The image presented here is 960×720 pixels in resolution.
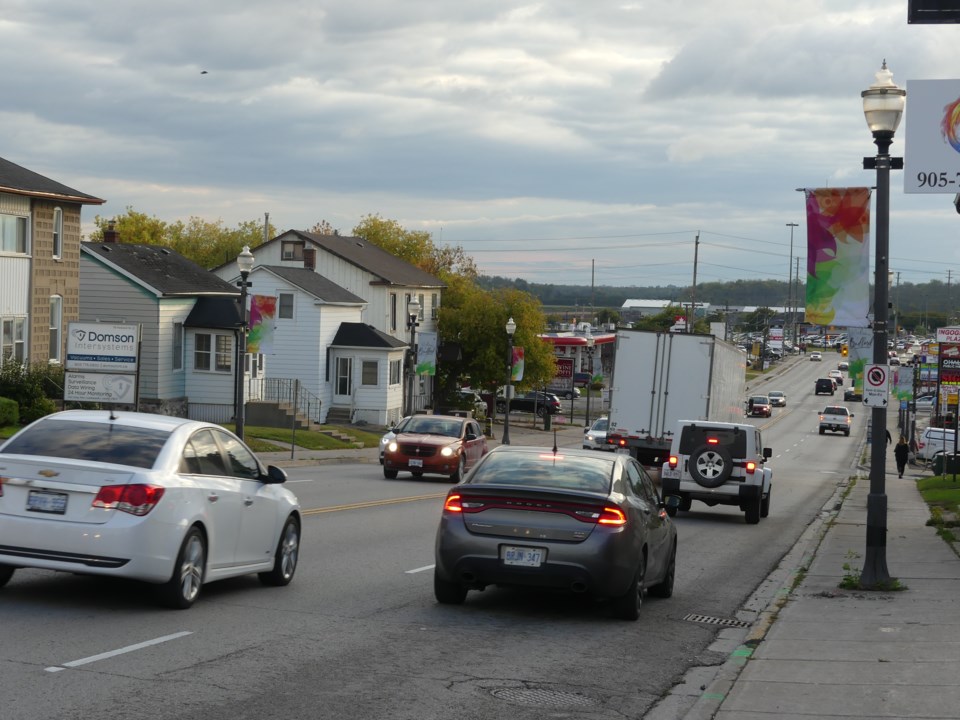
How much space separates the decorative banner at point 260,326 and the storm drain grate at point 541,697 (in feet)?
105

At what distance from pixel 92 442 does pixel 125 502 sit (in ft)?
2.71

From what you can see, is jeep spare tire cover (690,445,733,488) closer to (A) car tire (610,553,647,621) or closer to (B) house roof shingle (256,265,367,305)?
(A) car tire (610,553,647,621)

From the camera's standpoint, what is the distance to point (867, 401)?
47.4ft

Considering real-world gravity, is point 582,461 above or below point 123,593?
above

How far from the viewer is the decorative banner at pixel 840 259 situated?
15.5 metres

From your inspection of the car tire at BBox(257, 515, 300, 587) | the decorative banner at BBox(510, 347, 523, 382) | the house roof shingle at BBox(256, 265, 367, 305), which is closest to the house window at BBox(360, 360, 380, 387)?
the house roof shingle at BBox(256, 265, 367, 305)

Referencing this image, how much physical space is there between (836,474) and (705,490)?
28021 mm

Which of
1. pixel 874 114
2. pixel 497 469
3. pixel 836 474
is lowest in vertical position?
pixel 836 474

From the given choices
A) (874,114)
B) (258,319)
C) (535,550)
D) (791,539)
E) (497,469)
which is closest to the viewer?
(535,550)

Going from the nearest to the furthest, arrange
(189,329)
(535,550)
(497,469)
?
(535,550), (497,469), (189,329)

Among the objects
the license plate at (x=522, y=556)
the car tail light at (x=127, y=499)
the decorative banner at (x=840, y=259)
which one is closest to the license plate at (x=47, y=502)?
the car tail light at (x=127, y=499)

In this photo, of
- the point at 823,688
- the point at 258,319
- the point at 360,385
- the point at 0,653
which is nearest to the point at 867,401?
the point at 823,688

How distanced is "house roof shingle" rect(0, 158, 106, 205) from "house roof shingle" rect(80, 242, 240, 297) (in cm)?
640

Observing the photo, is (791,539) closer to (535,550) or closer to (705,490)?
(705,490)
